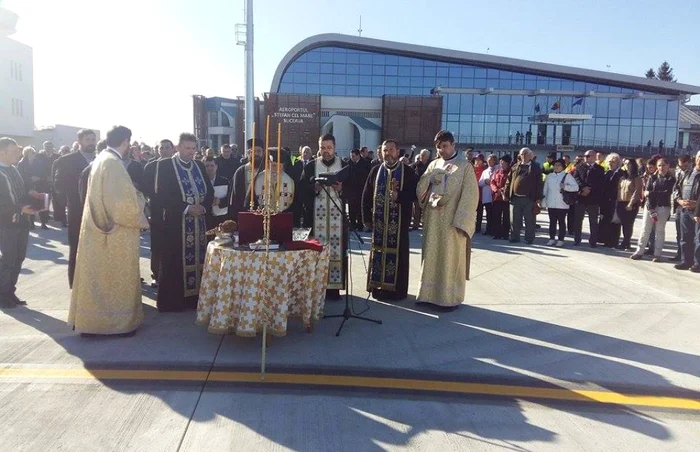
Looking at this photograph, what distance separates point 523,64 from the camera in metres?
44.9

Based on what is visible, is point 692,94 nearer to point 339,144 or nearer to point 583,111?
point 583,111

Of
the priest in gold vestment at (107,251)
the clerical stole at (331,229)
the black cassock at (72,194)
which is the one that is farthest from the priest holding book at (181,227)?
the clerical stole at (331,229)

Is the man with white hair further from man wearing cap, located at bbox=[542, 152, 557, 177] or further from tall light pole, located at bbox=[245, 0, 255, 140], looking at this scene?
tall light pole, located at bbox=[245, 0, 255, 140]

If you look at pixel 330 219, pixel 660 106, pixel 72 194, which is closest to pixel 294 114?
pixel 72 194

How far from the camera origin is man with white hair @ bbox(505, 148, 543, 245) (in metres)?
11.1

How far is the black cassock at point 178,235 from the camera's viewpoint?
596 cm

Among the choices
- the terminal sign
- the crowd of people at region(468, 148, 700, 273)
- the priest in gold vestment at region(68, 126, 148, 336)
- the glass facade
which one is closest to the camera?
the priest in gold vestment at region(68, 126, 148, 336)

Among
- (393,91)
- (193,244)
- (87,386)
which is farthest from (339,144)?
(87,386)

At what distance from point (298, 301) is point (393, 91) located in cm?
4621

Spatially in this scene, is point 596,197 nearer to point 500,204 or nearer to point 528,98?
point 500,204

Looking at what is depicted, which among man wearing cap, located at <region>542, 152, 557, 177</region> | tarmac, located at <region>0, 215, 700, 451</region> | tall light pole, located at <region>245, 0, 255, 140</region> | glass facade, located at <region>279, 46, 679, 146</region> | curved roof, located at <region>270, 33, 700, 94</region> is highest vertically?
curved roof, located at <region>270, 33, 700, 94</region>

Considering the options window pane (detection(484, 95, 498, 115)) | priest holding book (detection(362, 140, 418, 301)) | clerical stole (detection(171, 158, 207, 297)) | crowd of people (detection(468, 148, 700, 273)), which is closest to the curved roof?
window pane (detection(484, 95, 498, 115))

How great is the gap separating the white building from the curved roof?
20.4 metres

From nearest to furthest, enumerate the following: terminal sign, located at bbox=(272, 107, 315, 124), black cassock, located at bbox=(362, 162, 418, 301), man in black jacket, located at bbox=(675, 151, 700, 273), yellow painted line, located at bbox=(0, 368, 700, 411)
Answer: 1. yellow painted line, located at bbox=(0, 368, 700, 411)
2. black cassock, located at bbox=(362, 162, 418, 301)
3. man in black jacket, located at bbox=(675, 151, 700, 273)
4. terminal sign, located at bbox=(272, 107, 315, 124)
